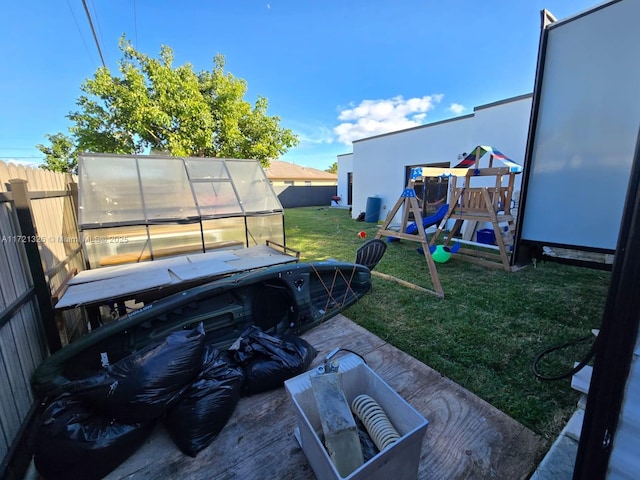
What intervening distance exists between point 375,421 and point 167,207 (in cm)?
359

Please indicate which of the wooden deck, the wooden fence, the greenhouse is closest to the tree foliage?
the greenhouse

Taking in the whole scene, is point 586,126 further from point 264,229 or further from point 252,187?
point 252,187

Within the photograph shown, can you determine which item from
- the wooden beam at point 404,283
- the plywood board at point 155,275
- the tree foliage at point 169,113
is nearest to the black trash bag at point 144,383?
the plywood board at point 155,275

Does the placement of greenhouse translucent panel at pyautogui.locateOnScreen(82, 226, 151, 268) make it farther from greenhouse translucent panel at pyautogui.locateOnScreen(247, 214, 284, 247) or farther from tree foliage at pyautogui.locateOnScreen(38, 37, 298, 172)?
tree foliage at pyautogui.locateOnScreen(38, 37, 298, 172)

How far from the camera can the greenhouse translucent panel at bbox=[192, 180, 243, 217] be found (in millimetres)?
3742

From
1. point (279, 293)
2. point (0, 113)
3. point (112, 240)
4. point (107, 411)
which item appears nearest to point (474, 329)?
point (279, 293)

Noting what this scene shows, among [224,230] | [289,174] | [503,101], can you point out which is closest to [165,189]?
[224,230]

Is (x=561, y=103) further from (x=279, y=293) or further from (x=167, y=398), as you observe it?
(x=167, y=398)

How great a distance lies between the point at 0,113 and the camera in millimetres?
10500

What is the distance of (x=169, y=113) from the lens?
7746 mm

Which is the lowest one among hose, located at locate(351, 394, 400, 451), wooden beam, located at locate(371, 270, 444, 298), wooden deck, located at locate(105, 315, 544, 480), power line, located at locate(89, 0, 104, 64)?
wooden deck, located at locate(105, 315, 544, 480)

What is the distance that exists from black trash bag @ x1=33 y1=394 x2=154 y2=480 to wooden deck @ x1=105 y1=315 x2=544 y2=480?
122mm

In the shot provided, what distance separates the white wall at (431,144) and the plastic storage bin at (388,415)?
6.65 m

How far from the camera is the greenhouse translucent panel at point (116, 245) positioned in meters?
2.95
